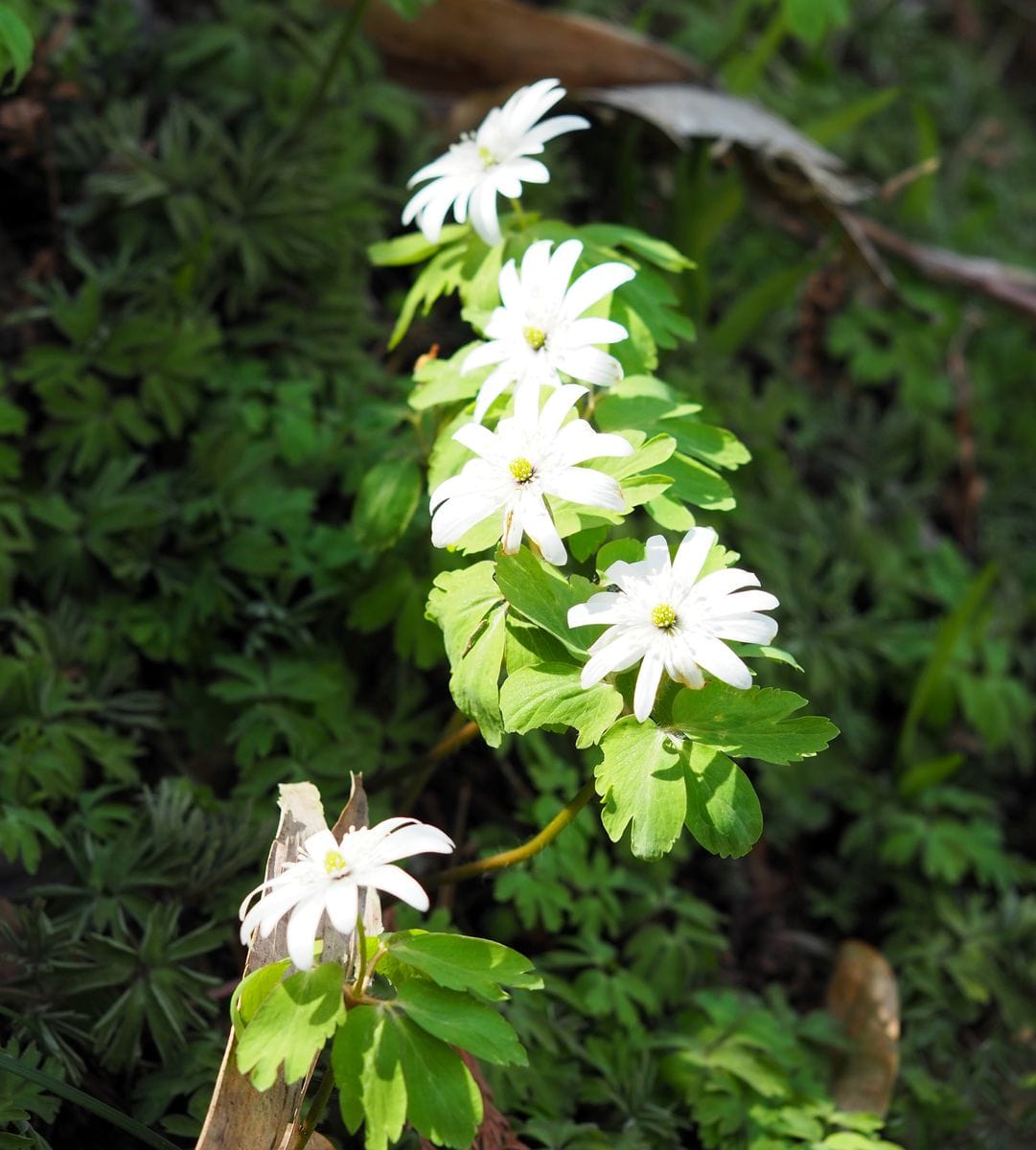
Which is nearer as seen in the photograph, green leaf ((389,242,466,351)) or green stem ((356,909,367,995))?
green stem ((356,909,367,995))

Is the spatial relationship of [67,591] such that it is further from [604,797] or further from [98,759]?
[604,797]

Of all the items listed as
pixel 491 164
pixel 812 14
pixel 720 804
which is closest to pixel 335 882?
pixel 720 804

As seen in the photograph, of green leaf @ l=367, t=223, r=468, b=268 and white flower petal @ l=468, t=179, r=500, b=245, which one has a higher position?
white flower petal @ l=468, t=179, r=500, b=245

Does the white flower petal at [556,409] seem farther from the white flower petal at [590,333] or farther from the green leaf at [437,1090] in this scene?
the green leaf at [437,1090]

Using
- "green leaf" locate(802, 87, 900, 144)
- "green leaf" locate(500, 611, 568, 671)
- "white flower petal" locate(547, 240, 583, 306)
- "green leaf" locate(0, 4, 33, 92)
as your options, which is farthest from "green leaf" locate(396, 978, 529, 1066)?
"green leaf" locate(802, 87, 900, 144)

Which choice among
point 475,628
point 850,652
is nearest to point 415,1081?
point 475,628

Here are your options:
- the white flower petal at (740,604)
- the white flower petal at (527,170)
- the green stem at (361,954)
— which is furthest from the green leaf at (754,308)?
the green stem at (361,954)

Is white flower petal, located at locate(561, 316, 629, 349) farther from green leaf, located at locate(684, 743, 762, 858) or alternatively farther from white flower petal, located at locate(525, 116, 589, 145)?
green leaf, located at locate(684, 743, 762, 858)
